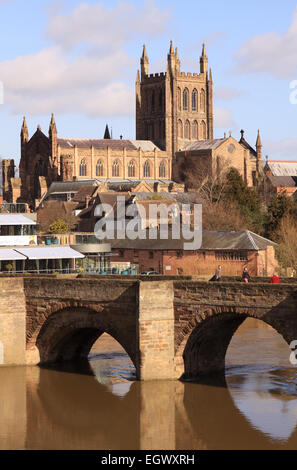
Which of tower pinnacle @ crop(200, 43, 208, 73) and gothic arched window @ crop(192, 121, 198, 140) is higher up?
tower pinnacle @ crop(200, 43, 208, 73)

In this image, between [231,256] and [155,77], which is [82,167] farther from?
[231,256]

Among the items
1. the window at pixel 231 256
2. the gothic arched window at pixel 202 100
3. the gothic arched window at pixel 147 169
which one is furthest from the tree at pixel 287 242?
the gothic arched window at pixel 202 100

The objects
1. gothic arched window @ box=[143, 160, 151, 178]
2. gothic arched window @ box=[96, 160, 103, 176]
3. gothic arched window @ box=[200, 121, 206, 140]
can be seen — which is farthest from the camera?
gothic arched window @ box=[200, 121, 206, 140]

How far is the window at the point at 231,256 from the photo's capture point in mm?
67188

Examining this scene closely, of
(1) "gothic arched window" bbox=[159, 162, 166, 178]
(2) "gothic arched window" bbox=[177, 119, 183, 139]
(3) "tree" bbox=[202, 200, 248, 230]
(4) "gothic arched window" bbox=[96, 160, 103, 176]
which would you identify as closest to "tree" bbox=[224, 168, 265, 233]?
(3) "tree" bbox=[202, 200, 248, 230]

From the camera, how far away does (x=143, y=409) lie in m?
33.8

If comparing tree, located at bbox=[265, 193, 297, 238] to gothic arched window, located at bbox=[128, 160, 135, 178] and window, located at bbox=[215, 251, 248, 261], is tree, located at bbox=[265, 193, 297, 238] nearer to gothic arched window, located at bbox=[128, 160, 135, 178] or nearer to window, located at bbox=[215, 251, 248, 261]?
window, located at bbox=[215, 251, 248, 261]

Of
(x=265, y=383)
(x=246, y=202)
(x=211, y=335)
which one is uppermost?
(x=246, y=202)

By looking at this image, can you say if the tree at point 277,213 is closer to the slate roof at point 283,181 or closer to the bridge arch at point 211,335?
the bridge arch at point 211,335

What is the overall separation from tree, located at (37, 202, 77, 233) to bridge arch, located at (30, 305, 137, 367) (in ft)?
180

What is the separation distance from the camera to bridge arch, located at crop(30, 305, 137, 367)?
122 ft

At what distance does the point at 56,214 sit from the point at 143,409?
73.2 meters

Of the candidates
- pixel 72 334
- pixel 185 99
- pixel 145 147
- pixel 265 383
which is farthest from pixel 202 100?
pixel 265 383

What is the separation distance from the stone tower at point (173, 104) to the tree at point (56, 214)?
5021 cm
